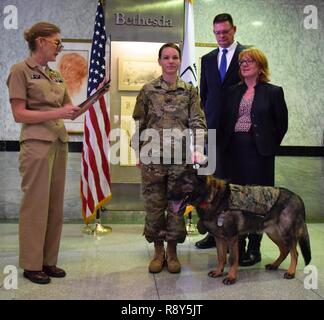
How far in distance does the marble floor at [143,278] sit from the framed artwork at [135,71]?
2.04m

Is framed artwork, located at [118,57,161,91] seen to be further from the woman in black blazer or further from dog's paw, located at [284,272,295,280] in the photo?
dog's paw, located at [284,272,295,280]

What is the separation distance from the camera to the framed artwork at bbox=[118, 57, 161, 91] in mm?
5562

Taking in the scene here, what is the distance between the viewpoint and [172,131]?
350 cm

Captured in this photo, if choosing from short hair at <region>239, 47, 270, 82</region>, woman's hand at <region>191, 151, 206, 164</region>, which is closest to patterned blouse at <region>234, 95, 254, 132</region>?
short hair at <region>239, 47, 270, 82</region>

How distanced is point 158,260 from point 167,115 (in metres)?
1.20

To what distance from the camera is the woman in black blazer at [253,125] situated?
369 centimetres

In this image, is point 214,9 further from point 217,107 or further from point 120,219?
point 120,219

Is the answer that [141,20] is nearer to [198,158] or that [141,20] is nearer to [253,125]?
[253,125]

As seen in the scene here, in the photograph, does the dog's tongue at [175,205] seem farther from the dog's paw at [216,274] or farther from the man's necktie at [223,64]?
the man's necktie at [223,64]

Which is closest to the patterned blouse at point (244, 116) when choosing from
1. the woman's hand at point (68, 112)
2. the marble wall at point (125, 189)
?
the woman's hand at point (68, 112)

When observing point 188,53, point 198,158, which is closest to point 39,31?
point 198,158

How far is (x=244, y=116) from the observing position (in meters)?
3.76

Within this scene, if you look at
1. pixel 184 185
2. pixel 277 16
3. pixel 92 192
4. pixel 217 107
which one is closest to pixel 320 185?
pixel 277 16

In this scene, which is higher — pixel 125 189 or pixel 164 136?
pixel 164 136
